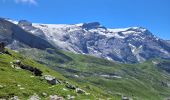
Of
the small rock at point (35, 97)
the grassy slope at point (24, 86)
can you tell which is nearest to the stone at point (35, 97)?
the small rock at point (35, 97)

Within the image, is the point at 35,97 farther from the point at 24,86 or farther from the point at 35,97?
the point at 24,86

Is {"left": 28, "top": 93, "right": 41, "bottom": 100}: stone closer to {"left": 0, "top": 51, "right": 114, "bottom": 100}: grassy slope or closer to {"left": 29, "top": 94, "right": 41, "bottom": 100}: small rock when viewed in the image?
{"left": 29, "top": 94, "right": 41, "bottom": 100}: small rock

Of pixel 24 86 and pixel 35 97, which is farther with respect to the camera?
pixel 24 86

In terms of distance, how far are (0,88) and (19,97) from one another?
4065mm

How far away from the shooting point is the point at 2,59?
76.7m

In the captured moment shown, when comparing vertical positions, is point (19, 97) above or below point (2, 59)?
below

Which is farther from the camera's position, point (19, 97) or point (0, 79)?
point (0, 79)

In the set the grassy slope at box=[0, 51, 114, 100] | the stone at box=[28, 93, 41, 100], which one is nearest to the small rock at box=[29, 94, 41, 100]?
the stone at box=[28, 93, 41, 100]

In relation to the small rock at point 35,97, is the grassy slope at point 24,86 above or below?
above

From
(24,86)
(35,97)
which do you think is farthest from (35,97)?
(24,86)

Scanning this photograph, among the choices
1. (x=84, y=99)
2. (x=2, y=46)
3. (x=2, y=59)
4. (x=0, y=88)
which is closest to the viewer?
(x=0, y=88)

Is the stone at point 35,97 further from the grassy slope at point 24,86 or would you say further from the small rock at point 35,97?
the grassy slope at point 24,86

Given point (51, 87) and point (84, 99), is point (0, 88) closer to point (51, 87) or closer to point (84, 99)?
point (51, 87)

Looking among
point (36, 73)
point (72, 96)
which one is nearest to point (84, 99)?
point (72, 96)
